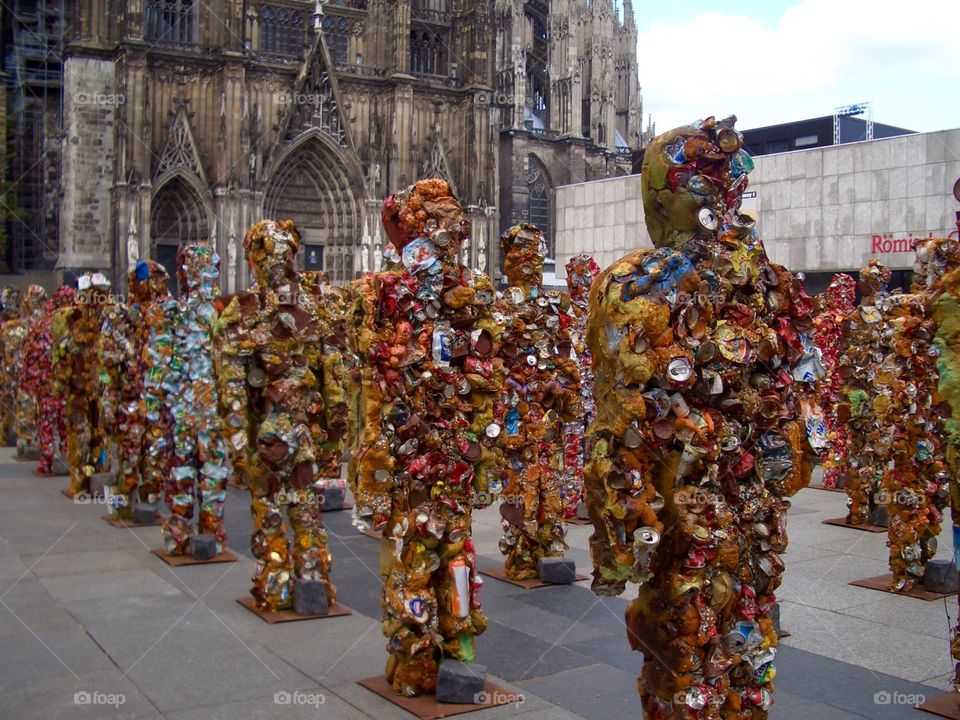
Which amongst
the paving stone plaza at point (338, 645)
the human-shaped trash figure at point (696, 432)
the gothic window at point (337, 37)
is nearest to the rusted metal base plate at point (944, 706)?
the paving stone plaza at point (338, 645)

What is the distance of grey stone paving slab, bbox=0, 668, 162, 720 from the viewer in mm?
5160

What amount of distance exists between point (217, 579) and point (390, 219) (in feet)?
12.9

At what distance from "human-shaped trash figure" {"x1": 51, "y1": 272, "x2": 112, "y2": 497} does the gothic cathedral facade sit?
2067cm

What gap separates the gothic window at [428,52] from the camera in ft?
129

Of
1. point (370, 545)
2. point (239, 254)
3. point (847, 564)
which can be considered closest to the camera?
point (847, 564)

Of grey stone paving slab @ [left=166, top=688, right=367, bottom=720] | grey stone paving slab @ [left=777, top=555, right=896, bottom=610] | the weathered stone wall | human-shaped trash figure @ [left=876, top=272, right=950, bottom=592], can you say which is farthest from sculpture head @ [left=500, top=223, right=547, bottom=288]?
the weathered stone wall

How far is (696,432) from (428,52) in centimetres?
3804

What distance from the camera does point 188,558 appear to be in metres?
8.84

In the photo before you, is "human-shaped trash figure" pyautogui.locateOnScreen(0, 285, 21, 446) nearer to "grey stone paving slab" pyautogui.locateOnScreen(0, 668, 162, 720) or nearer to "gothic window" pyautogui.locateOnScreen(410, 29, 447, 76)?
"grey stone paving slab" pyautogui.locateOnScreen(0, 668, 162, 720)

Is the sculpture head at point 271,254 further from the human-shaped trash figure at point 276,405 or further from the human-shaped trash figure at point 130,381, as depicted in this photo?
the human-shaped trash figure at point 130,381

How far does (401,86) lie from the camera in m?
36.8

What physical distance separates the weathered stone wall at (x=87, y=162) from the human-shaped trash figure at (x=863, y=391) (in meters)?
27.4

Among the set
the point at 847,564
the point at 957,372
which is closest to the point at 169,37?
the point at 847,564

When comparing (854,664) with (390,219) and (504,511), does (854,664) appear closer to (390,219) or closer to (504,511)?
(504,511)
